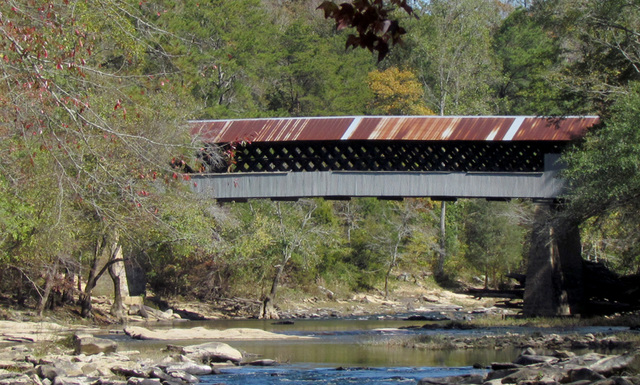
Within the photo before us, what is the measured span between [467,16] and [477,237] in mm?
9739

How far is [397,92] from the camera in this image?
1448 inches

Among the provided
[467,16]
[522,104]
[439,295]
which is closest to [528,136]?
[439,295]

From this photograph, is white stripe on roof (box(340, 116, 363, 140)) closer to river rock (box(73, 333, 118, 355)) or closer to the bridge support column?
the bridge support column

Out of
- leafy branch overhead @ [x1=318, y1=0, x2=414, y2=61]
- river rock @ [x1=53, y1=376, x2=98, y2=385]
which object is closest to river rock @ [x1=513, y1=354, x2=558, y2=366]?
river rock @ [x1=53, y1=376, x2=98, y2=385]

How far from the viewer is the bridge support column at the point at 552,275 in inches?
772

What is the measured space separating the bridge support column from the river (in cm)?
228

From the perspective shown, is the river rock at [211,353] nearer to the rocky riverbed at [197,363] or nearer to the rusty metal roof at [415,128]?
the rocky riverbed at [197,363]

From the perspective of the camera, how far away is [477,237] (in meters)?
33.4

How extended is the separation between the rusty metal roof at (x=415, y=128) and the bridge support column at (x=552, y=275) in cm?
197

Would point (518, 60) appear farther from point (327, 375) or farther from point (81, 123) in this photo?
point (81, 123)

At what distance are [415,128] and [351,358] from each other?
747cm

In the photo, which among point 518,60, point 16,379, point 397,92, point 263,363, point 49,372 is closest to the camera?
point 16,379

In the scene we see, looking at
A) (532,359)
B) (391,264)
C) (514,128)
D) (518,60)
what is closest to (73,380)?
(532,359)

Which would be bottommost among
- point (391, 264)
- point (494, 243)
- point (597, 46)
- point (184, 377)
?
point (184, 377)
